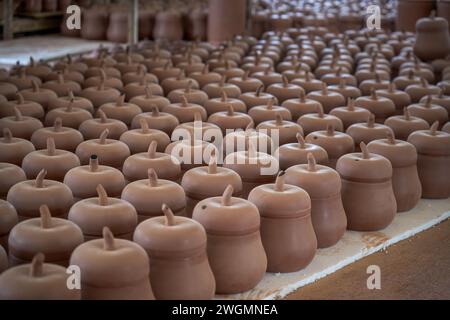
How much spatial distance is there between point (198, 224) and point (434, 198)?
1.40 m

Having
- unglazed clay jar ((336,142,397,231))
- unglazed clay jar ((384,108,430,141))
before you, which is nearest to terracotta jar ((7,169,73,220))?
unglazed clay jar ((336,142,397,231))

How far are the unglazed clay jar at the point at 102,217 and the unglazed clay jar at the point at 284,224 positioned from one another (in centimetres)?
37

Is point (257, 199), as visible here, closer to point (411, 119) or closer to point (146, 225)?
point (146, 225)

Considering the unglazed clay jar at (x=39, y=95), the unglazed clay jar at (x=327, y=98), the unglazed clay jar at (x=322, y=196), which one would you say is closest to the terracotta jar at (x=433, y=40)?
the unglazed clay jar at (x=327, y=98)

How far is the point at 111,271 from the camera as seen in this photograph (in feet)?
5.45

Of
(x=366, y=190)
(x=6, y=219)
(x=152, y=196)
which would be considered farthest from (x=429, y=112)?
(x=6, y=219)

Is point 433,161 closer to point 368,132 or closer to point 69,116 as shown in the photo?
point 368,132

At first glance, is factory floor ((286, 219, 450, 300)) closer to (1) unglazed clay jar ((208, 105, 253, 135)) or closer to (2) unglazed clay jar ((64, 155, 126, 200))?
(2) unglazed clay jar ((64, 155, 126, 200))

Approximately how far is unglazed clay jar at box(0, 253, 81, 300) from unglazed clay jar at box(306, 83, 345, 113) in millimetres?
2046

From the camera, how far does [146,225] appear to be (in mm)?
1857

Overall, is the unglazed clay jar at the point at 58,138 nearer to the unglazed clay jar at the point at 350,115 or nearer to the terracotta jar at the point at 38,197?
the terracotta jar at the point at 38,197
